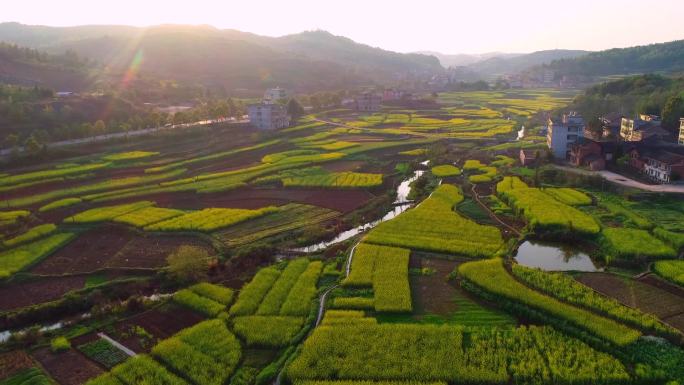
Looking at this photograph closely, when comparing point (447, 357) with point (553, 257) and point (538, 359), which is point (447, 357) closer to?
point (538, 359)

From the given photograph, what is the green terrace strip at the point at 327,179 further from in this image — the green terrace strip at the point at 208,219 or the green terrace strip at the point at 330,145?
the green terrace strip at the point at 330,145

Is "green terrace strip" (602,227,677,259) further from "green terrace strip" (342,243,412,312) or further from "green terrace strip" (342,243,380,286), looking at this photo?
"green terrace strip" (342,243,380,286)

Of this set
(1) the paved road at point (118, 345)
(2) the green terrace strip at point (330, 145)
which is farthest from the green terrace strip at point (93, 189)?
(1) the paved road at point (118, 345)

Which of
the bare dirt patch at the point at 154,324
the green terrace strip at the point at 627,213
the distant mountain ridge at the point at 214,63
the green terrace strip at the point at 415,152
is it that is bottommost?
→ the bare dirt patch at the point at 154,324

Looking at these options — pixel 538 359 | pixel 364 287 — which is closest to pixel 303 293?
pixel 364 287

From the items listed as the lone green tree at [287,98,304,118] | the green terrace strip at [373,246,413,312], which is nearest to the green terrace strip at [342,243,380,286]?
the green terrace strip at [373,246,413,312]

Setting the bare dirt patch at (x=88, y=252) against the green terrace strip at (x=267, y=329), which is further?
the bare dirt patch at (x=88, y=252)
